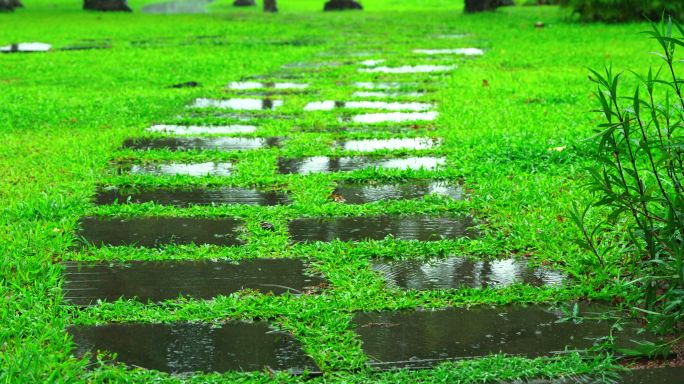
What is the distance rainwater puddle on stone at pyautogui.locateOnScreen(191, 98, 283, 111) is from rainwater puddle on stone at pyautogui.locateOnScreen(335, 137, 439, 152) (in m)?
1.53

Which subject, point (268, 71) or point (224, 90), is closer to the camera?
point (224, 90)

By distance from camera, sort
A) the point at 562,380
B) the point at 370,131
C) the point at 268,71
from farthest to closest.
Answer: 1. the point at 268,71
2. the point at 370,131
3. the point at 562,380

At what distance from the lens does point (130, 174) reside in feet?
13.8

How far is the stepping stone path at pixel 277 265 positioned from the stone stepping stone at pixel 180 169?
A: 1 centimetres

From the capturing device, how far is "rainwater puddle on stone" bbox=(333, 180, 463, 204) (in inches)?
149

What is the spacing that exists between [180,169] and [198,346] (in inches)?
88.3

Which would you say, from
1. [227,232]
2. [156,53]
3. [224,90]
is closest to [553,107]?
[224,90]

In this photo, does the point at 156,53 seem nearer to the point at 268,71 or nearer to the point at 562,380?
the point at 268,71

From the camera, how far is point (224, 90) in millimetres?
7367

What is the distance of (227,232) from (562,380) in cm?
168

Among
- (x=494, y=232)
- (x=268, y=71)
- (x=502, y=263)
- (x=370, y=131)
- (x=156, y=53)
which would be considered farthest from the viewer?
(x=156, y=53)

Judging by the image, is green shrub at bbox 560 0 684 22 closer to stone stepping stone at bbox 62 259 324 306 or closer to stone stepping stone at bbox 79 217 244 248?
stone stepping stone at bbox 79 217 244 248

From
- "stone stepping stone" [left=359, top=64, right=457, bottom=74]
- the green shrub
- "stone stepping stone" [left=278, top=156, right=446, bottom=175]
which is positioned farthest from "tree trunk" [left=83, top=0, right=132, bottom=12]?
"stone stepping stone" [left=278, top=156, right=446, bottom=175]

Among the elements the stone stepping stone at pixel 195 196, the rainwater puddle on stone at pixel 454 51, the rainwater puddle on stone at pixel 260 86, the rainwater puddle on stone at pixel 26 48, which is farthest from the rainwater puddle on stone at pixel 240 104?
the rainwater puddle on stone at pixel 26 48
